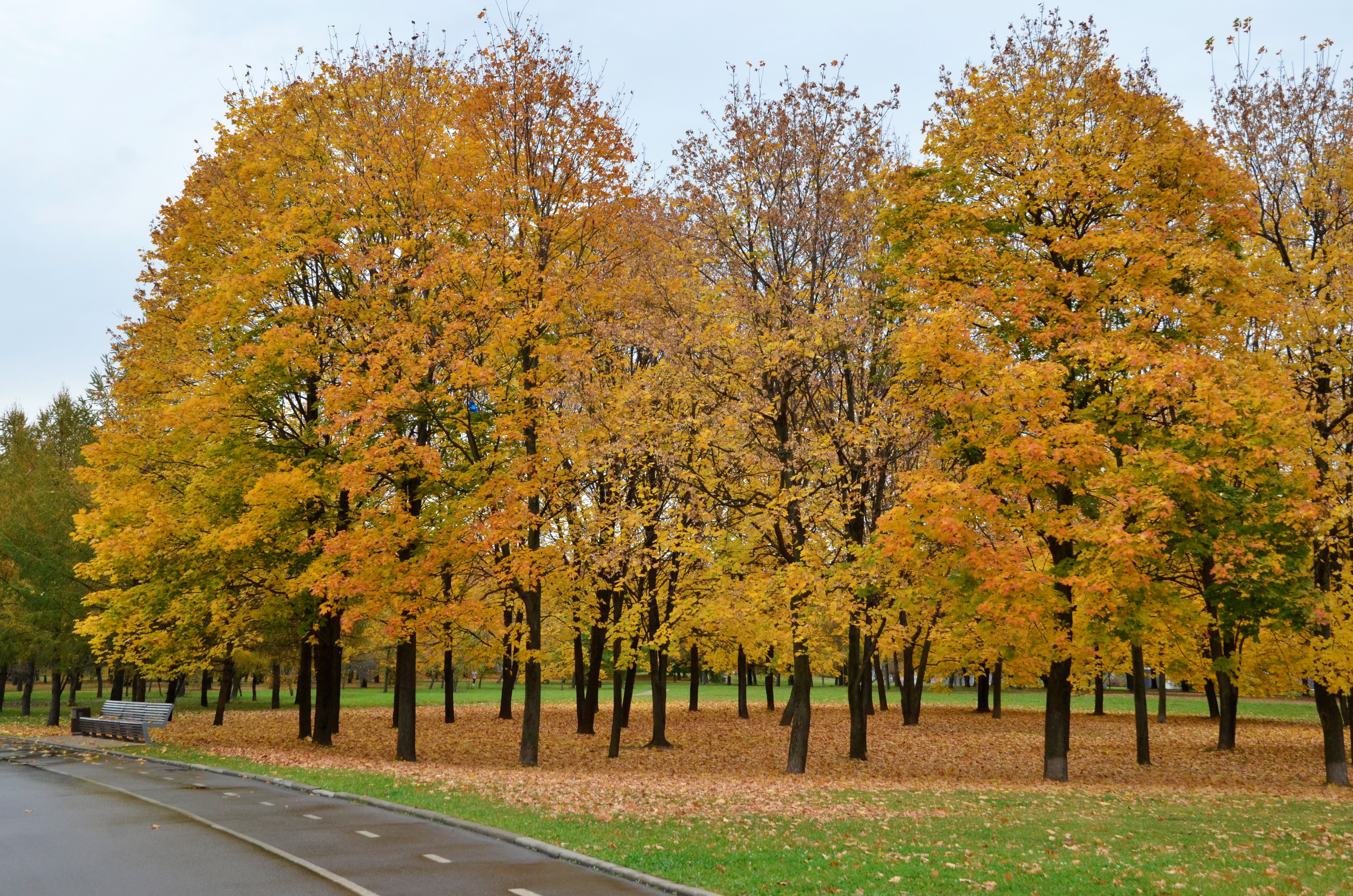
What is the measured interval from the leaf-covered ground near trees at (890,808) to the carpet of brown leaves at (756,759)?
4.9 inches

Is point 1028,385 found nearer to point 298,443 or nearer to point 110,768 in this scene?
point 298,443

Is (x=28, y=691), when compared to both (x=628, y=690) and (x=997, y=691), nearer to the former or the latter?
(x=628, y=690)

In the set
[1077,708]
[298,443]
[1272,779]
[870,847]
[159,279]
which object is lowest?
[1077,708]

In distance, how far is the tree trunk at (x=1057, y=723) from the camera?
685 inches

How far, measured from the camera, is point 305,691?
26266 mm

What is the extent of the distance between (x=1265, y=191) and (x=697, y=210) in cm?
1299

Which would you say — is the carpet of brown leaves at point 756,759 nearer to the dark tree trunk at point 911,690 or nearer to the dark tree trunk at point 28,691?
the dark tree trunk at point 911,690

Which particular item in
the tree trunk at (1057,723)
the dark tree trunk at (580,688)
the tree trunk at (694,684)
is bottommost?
the tree trunk at (694,684)

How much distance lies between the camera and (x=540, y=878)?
8.48 metres

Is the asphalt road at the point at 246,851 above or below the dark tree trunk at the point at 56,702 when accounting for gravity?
above

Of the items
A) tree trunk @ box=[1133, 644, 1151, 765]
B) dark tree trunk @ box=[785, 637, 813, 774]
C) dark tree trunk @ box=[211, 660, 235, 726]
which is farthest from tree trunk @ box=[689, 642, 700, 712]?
dark tree trunk @ box=[785, 637, 813, 774]

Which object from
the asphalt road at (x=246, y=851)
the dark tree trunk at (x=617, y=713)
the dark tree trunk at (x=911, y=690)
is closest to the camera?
the asphalt road at (x=246, y=851)

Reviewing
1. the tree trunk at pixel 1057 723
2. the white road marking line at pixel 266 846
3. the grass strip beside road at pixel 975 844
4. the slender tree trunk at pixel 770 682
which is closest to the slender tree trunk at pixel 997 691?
the slender tree trunk at pixel 770 682

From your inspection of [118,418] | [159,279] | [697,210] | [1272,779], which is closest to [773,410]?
[697,210]
